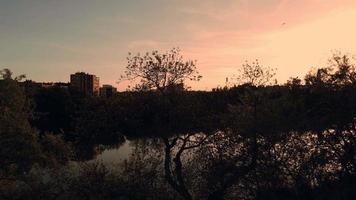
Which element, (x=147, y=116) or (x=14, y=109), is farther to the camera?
(x=14, y=109)

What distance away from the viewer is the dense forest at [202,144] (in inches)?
1497

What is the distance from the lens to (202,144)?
39.8 m

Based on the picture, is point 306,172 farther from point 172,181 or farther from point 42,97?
point 42,97

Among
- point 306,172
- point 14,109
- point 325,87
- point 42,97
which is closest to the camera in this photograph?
point 306,172

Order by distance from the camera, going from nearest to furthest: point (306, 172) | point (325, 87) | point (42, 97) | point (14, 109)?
point (306, 172) < point (325, 87) < point (14, 109) < point (42, 97)

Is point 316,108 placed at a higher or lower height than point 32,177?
higher

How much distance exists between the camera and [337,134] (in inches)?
1506

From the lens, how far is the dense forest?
38.0 m

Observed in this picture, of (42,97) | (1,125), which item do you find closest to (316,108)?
(1,125)

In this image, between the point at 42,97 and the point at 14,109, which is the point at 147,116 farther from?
the point at 42,97

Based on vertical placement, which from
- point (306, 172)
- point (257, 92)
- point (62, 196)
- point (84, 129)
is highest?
point (257, 92)

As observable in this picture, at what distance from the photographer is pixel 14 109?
48.8m

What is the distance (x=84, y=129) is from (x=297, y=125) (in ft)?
57.7

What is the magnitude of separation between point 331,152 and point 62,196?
21.7 metres
